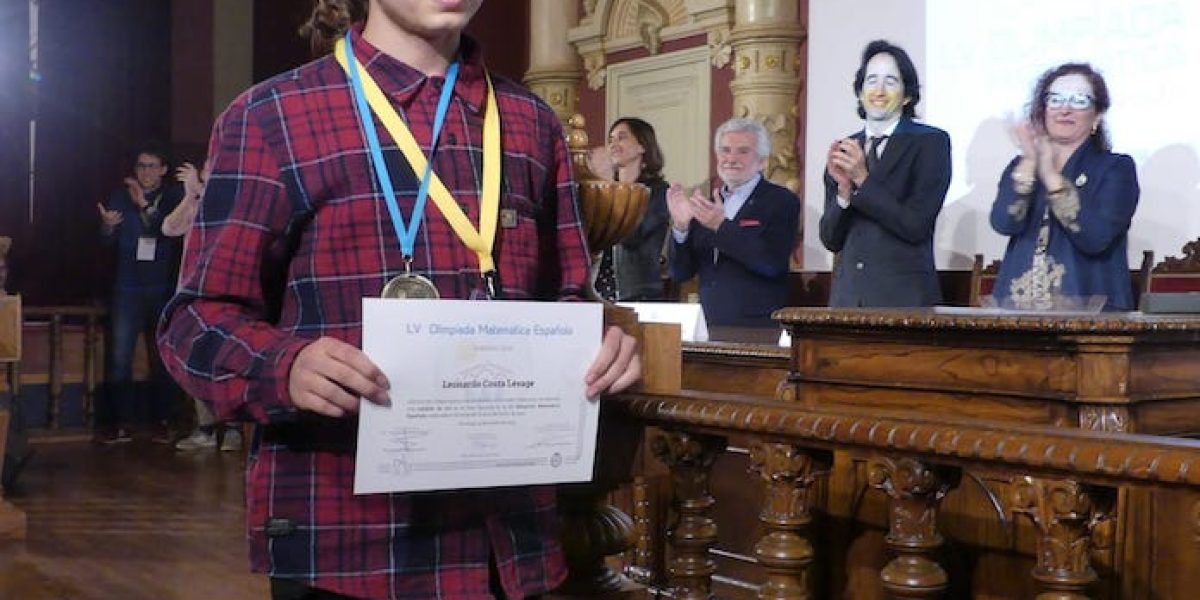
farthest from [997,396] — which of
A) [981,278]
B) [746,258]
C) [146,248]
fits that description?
[146,248]

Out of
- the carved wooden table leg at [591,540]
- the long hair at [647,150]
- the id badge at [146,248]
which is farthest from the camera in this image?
the id badge at [146,248]

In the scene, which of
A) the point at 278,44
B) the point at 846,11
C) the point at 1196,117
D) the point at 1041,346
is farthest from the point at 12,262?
the point at 1041,346

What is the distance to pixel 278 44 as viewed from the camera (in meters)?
9.77

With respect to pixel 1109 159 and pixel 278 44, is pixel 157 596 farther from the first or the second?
pixel 278 44

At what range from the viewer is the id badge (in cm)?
731

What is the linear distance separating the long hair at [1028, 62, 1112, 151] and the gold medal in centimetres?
257

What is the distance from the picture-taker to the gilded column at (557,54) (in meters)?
8.58

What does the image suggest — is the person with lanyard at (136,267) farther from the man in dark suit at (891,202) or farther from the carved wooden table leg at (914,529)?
the carved wooden table leg at (914,529)

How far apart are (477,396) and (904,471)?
1.39 ft

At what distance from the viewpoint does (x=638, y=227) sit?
15.7 feet

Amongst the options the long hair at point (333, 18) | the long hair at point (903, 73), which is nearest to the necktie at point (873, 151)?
the long hair at point (903, 73)

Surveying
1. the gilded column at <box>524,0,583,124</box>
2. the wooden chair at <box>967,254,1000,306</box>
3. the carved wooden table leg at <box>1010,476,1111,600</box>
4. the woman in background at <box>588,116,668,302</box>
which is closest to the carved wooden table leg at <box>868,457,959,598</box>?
the carved wooden table leg at <box>1010,476,1111,600</box>

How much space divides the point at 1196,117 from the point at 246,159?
4.29m

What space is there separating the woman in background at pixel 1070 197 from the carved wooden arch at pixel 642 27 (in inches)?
154
